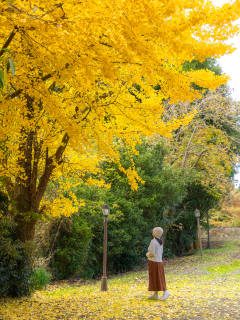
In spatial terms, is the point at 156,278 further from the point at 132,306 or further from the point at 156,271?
the point at 132,306

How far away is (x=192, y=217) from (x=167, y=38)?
1769 centimetres

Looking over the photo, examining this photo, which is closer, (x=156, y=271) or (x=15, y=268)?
(x=156, y=271)

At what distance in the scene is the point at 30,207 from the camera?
7.46 metres

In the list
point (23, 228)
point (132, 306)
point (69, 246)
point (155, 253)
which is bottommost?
point (132, 306)

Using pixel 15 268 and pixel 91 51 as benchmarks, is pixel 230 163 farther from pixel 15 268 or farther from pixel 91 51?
pixel 91 51

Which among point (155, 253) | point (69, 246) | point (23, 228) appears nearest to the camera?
point (155, 253)

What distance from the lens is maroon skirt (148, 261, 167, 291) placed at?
22.0 feet

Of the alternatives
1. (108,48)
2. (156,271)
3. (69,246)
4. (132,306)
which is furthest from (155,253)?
(69,246)

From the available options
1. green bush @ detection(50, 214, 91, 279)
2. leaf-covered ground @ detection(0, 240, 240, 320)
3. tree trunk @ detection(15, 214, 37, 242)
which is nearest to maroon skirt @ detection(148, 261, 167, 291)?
leaf-covered ground @ detection(0, 240, 240, 320)

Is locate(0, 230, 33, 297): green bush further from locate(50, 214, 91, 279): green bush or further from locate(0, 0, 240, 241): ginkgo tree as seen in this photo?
locate(50, 214, 91, 279): green bush

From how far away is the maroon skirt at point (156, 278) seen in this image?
6.70m

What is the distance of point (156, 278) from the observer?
675 cm

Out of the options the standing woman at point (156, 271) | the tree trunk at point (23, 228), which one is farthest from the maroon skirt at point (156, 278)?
the tree trunk at point (23, 228)

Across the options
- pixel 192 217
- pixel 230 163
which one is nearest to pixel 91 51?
pixel 230 163
